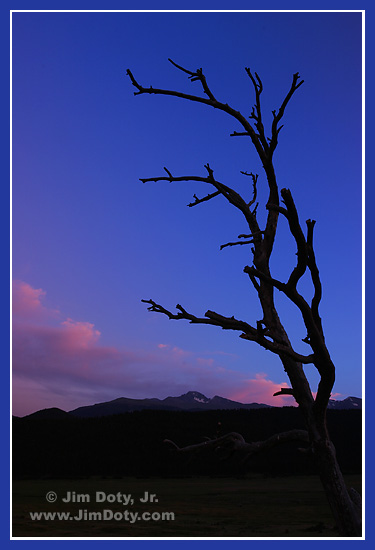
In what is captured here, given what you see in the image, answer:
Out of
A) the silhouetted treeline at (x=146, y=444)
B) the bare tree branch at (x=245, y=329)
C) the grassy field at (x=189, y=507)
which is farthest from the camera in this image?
the silhouetted treeline at (x=146, y=444)

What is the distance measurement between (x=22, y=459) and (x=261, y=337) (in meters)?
8.72

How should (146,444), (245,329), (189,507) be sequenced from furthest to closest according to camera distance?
(146,444) → (189,507) → (245,329)

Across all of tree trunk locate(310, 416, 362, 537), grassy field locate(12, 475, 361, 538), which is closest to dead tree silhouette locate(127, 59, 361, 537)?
tree trunk locate(310, 416, 362, 537)

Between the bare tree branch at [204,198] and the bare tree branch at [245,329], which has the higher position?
the bare tree branch at [204,198]

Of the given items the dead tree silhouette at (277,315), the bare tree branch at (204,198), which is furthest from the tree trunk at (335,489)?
the bare tree branch at (204,198)

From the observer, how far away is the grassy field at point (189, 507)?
8.99m

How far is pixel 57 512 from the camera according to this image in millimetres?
9883

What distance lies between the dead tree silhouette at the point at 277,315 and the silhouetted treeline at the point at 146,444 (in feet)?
17.6

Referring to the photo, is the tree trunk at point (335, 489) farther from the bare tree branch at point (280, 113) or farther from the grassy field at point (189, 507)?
the bare tree branch at point (280, 113)

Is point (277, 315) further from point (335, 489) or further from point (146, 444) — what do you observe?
point (146, 444)

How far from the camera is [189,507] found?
34.7 ft

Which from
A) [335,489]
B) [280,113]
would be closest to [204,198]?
[280,113]

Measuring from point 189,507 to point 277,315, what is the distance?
4497 millimetres

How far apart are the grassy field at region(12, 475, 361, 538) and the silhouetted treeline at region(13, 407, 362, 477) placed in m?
0.37
